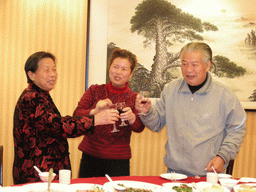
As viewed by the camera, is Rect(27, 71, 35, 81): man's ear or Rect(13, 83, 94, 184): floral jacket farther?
Rect(27, 71, 35, 81): man's ear

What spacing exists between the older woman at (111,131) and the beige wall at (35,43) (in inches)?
50.9

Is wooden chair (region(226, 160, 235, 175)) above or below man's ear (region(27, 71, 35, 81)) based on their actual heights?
below

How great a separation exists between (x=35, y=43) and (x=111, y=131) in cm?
213

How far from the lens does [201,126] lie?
245cm

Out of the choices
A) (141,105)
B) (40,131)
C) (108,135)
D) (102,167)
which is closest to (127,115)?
(141,105)

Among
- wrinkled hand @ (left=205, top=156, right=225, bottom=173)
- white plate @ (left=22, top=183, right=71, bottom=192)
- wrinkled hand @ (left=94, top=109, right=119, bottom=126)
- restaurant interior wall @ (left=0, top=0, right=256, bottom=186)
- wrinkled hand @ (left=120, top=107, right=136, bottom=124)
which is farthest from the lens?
restaurant interior wall @ (left=0, top=0, right=256, bottom=186)

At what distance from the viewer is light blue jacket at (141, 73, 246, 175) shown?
2.39m

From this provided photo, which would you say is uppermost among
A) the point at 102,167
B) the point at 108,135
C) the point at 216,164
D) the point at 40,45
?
the point at 40,45

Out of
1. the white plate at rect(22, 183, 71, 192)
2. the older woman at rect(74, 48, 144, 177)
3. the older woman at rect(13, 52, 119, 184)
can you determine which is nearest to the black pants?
the older woman at rect(74, 48, 144, 177)

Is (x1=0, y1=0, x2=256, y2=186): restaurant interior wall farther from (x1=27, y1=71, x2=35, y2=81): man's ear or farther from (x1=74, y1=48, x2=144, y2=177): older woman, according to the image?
(x1=27, y1=71, x2=35, y2=81): man's ear

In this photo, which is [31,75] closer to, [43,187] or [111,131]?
[111,131]

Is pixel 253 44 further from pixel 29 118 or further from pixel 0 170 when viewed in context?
pixel 0 170

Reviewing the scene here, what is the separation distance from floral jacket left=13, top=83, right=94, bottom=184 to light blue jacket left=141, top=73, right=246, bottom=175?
0.64 meters

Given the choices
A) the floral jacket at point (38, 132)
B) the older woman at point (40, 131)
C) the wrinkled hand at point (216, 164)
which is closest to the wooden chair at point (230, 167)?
the wrinkled hand at point (216, 164)
